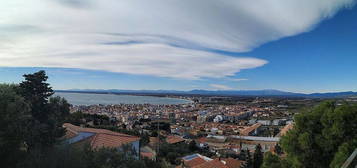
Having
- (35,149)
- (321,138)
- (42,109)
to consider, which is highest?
(42,109)

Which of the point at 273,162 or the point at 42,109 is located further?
the point at 42,109

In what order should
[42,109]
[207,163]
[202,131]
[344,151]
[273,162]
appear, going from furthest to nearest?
[202,131] → [207,163] → [42,109] → [273,162] → [344,151]

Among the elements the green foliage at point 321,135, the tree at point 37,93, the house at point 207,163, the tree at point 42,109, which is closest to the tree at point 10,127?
the tree at point 42,109

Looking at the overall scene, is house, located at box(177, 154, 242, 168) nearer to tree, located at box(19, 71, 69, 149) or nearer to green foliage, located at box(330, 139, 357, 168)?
tree, located at box(19, 71, 69, 149)

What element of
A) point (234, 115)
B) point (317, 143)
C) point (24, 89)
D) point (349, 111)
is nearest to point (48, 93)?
point (24, 89)

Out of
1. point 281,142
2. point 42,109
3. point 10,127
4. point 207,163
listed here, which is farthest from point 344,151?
point 207,163

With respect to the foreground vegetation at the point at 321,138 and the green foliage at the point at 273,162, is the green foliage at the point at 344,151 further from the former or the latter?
the green foliage at the point at 273,162

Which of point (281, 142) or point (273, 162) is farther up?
point (281, 142)

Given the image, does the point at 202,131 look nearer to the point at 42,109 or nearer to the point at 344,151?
the point at 42,109
